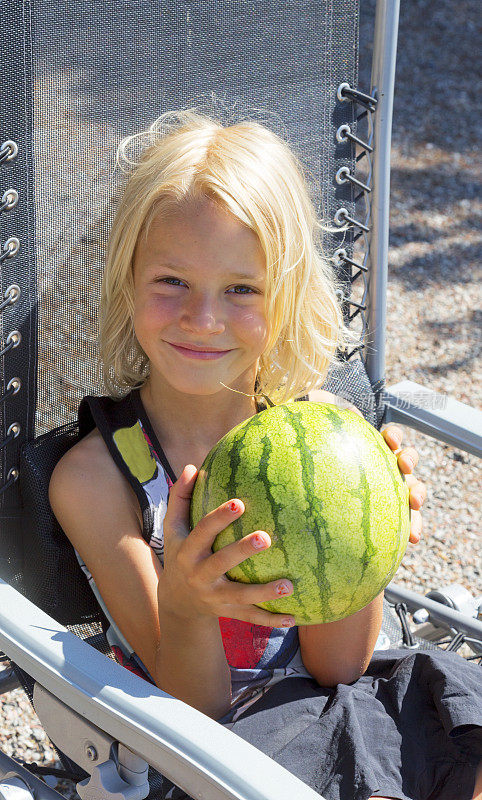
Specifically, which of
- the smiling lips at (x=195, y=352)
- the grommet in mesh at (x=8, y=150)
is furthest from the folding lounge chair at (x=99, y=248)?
the smiling lips at (x=195, y=352)

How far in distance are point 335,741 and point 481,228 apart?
5.39 m

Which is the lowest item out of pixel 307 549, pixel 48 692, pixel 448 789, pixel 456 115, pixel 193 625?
pixel 448 789

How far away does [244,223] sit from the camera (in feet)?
6.05

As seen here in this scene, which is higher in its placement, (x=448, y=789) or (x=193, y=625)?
(x=193, y=625)

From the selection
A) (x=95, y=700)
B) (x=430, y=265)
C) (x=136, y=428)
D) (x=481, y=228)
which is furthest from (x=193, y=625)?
(x=481, y=228)

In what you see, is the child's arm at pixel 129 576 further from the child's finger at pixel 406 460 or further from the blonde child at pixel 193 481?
the child's finger at pixel 406 460

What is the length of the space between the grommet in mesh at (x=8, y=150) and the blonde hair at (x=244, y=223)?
0.25m

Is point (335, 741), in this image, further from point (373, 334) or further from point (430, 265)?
point (430, 265)

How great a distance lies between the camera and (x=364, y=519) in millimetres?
1403

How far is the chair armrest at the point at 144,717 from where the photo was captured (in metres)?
1.28

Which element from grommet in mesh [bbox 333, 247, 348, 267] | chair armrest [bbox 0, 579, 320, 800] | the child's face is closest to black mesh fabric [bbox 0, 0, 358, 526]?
grommet in mesh [bbox 333, 247, 348, 267]

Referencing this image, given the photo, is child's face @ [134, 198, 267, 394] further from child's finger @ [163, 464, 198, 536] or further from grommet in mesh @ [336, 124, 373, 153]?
grommet in mesh @ [336, 124, 373, 153]

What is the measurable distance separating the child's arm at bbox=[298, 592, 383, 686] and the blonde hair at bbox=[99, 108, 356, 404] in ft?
1.82

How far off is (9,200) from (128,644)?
97cm
